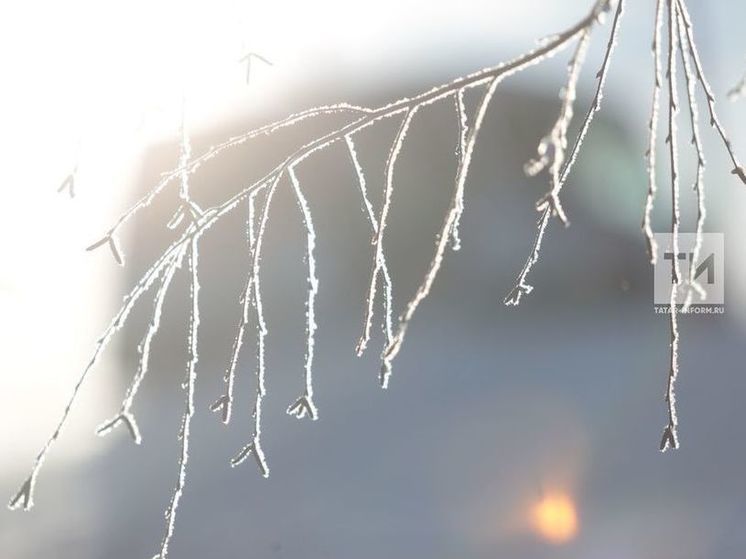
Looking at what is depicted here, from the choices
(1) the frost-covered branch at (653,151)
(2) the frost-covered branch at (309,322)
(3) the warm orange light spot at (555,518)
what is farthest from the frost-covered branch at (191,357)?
(3) the warm orange light spot at (555,518)

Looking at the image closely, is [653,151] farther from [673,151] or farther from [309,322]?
[309,322]

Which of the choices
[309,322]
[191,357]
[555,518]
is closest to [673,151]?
[309,322]

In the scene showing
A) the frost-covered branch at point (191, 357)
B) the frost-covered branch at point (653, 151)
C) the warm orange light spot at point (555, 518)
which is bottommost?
the warm orange light spot at point (555, 518)

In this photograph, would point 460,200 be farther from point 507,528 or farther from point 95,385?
point 95,385

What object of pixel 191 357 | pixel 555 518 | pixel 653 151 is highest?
pixel 653 151

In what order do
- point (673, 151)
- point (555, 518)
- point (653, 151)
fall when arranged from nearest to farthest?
point (653, 151)
point (673, 151)
point (555, 518)

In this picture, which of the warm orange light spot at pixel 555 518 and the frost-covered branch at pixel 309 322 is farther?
the warm orange light spot at pixel 555 518

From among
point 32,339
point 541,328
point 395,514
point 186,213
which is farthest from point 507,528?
point 32,339

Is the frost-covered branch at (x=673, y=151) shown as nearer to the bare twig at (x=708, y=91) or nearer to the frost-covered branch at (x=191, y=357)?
the bare twig at (x=708, y=91)

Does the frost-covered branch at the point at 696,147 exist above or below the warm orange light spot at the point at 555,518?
above
